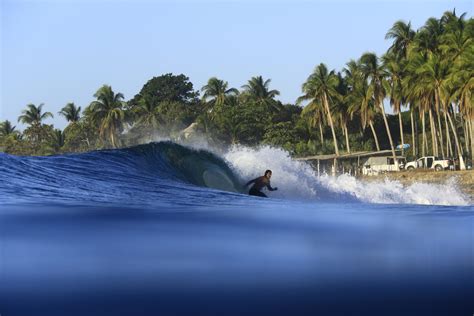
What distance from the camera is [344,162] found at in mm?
63062

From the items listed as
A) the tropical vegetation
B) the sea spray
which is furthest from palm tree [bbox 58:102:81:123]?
the sea spray

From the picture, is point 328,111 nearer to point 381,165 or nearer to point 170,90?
point 381,165

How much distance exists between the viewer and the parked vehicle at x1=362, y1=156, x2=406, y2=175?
54181mm

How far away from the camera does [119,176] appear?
48.3 feet

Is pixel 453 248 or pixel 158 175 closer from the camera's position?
pixel 453 248

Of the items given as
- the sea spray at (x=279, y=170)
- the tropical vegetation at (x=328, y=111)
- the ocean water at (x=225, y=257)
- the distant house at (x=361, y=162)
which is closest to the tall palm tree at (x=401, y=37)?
the tropical vegetation at (x=328, y=111)

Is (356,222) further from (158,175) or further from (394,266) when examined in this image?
(158,175)

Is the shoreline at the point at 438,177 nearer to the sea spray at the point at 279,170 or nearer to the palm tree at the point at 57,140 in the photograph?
the sea spray at the point at 279,170

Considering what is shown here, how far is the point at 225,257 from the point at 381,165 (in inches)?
2023

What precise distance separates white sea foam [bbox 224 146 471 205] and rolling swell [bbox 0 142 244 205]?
111 centimetres

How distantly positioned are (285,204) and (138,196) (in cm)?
245

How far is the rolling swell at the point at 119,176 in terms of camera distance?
995 centimetres

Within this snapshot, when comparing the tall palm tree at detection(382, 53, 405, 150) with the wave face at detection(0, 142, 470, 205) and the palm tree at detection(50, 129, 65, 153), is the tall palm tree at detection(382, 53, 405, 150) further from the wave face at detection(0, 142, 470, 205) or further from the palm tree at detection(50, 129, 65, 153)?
the palm tree at detection(50, 129, 65, 153)

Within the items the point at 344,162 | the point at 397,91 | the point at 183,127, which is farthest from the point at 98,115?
the point at 397,91
